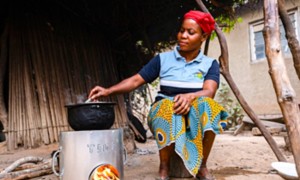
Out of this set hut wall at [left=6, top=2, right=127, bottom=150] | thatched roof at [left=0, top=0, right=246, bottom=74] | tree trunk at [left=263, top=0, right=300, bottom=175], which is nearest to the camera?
tree trunk at [left=263, top=0, right=300, bottom=175]

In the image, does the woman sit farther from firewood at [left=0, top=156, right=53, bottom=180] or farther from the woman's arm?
firewood at [left=0, top=156, right=53, bottom=180]

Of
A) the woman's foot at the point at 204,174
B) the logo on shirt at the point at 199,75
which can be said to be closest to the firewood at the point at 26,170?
the woman's foot at the point at 204,174

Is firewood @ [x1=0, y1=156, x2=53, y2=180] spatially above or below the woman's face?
below

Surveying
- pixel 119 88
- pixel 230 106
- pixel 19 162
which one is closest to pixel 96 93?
pixel 119 88

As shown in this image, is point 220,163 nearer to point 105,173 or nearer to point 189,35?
point 189,35

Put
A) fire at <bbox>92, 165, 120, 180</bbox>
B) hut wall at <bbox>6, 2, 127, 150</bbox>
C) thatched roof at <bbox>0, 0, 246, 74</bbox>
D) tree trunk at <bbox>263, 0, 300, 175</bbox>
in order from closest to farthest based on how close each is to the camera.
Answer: tree trunk at <bbox>263, 0, 300, 175</bbox> < fire at <bbox>92, 165, 120, 180</bbox> < hut wall at <bbox>6, 2, 127, 150</bbox> < thatched roof at <bbox>0, 0, 246, 74</bbox>

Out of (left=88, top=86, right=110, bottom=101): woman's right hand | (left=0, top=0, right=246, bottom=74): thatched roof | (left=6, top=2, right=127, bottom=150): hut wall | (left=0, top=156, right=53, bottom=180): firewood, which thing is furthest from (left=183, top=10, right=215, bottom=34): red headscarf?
(left=6, top=2, right=127, bottom=150): hut wall

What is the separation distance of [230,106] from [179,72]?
25.5 ft

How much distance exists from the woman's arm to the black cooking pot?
0.17m

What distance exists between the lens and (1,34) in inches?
161

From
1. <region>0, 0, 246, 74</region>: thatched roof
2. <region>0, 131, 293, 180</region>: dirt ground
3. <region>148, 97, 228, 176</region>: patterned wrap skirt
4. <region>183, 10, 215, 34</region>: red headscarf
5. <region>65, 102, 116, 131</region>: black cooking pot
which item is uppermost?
<region>0, 0, 246, 74</region>: thatched roof

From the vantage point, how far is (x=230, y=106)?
31.9 feet

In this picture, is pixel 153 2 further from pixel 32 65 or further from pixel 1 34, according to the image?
pixel 1 34

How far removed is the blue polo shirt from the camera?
2.25 metres
